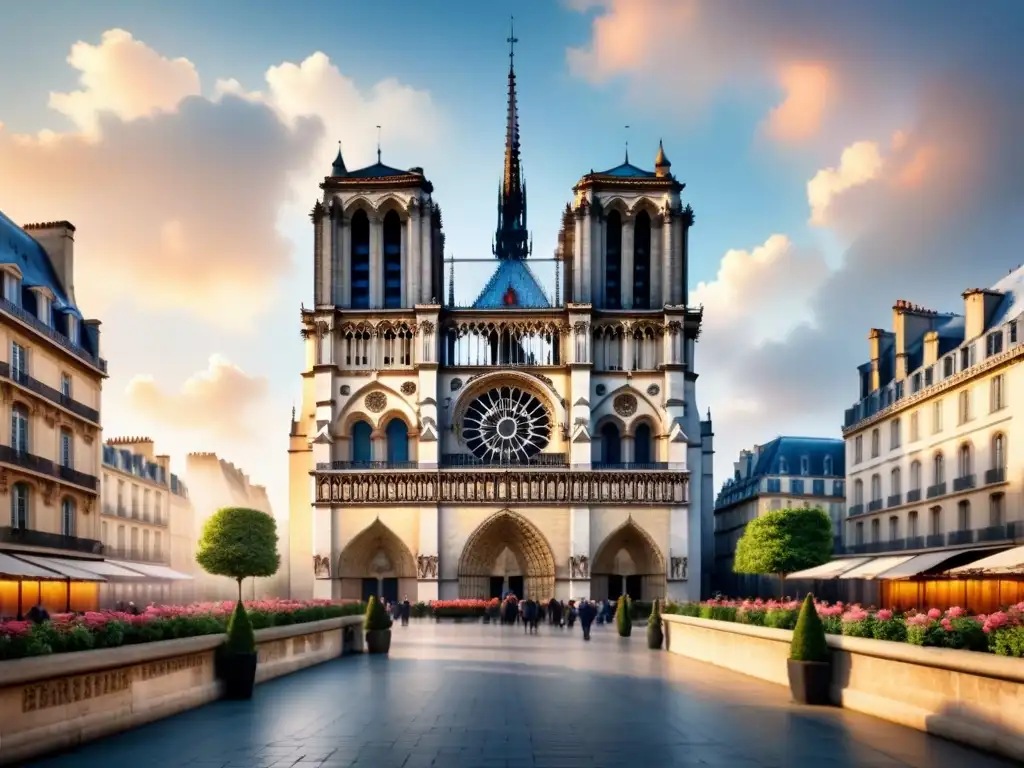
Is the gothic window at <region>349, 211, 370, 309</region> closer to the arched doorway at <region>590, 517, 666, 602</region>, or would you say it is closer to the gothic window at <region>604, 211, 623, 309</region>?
the gothic window at <region>604, 211, 623, 309</region>

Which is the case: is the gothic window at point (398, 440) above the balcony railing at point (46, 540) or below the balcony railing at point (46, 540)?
above

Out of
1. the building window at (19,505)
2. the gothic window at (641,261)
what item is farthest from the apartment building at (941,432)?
the building window at (19,505)

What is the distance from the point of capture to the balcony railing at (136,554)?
62.8 meters

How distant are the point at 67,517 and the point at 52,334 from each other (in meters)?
6.62

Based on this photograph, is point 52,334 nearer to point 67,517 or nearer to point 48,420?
point 48,420

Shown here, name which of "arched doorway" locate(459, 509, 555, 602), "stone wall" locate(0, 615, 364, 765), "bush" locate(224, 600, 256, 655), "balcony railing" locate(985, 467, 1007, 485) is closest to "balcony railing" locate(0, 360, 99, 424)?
"bush" locate(224, 600, 256, 655)

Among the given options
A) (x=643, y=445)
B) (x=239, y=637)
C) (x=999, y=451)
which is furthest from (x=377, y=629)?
(x=643, y=445)

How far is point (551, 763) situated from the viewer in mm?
12211

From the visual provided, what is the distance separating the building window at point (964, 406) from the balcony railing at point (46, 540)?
3192 cm

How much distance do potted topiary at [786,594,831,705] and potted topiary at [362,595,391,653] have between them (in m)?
14.8

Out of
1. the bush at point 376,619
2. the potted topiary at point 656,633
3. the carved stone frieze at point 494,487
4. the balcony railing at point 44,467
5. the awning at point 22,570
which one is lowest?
the potted topiary at point 656,633

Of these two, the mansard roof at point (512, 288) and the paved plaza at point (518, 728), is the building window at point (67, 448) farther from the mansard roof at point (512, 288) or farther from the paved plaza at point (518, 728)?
the mansard roof at point (512, 288)

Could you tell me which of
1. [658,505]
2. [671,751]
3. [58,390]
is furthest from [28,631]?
[658,505]

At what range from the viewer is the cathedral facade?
210ft
